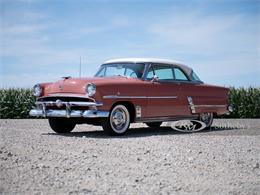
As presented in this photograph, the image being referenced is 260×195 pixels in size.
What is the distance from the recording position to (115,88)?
902 cm

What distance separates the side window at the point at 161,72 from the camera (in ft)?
33.6

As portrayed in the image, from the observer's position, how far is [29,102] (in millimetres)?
18906

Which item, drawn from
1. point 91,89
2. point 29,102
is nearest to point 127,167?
point 91,89

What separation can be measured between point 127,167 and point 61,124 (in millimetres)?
4721

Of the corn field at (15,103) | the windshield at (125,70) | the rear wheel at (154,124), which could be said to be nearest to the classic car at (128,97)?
the windshield at (125,70)

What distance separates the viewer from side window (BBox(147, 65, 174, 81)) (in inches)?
404

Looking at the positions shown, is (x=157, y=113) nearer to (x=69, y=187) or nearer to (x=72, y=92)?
(x=72, y=92)

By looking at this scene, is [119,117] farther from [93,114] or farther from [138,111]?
[93,114]

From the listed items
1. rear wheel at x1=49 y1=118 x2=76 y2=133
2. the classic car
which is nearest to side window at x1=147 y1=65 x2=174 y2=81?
the classic car

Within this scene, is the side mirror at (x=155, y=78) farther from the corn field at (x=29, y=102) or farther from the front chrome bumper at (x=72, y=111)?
the corn field at (x=29, y=102)

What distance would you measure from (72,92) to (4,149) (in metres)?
2.45

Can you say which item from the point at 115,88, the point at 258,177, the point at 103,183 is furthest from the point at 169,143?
the point at 103,183

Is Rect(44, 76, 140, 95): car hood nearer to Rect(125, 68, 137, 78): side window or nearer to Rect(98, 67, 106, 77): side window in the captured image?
Rect(125, 68, 137, 78): side window

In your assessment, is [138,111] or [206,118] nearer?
[138,111]
